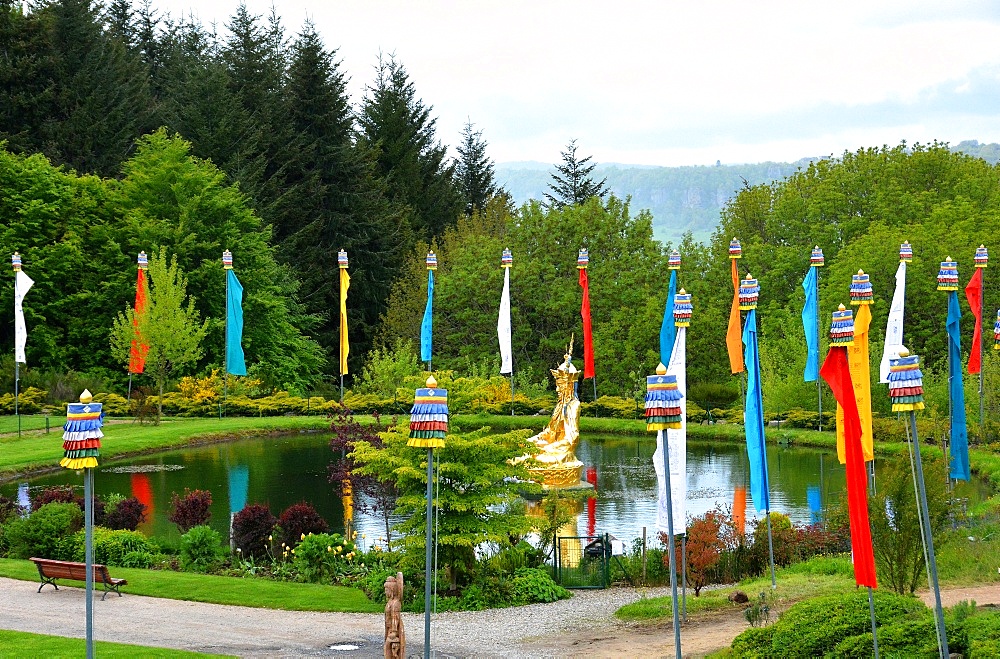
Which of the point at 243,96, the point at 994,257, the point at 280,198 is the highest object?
the point at 243,96

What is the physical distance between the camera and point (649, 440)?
46.6 meters

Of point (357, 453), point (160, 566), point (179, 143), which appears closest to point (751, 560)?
point (357, 453)

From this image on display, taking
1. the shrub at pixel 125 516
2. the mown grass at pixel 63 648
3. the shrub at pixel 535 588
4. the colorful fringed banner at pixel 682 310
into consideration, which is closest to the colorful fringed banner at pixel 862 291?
the colorful fringed banner at pixel 682 310

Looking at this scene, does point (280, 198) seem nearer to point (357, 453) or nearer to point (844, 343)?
point (357, 453)

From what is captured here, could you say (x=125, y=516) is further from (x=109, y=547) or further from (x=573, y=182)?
(x=573, y=182)

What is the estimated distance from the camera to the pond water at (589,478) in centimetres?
3102

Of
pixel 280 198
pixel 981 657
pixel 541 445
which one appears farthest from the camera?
pixel 280 198

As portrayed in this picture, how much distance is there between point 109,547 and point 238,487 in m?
9.82

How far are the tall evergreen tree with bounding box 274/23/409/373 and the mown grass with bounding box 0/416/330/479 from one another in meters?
17.1

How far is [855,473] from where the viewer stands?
16.2m

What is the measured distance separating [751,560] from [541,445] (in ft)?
32.0

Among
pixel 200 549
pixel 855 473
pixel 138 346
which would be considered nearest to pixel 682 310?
pixel 855 473

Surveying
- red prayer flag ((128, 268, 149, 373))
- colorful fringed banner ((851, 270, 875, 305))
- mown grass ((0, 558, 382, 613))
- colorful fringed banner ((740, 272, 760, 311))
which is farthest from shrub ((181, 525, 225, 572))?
red prayer flag ((128, 268, 149, 373))

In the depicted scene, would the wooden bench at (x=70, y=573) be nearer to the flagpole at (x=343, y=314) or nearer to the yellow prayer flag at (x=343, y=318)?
the flagpole at (x=343, y=314)
